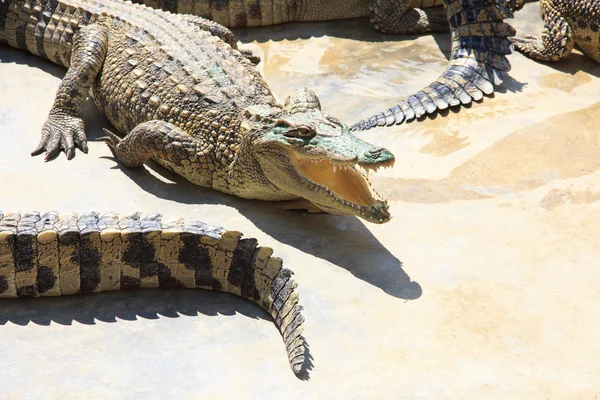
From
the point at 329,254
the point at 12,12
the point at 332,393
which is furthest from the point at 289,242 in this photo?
the point at 12,12

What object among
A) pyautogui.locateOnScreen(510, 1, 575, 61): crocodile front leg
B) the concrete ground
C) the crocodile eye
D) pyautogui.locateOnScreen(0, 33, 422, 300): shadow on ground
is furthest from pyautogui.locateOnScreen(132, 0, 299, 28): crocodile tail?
the crocodile eye

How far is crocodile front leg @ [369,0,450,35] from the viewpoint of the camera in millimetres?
7859

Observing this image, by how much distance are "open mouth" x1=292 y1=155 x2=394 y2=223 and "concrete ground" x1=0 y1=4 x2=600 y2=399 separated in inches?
9.1

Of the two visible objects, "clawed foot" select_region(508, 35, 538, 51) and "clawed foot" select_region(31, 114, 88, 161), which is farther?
"clawed foot" select_region(508, 35, 538, 51)

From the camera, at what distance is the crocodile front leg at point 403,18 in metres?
7.86

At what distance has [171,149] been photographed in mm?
5594

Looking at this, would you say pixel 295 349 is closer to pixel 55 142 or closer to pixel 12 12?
pixel 55 142

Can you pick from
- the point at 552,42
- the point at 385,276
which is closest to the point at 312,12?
the point at 552,42

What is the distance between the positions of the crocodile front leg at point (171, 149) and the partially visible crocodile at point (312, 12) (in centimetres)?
253

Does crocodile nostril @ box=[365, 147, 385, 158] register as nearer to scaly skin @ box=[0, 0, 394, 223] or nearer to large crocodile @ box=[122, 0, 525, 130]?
scaly skin @ box=[0, 0, 394, 223]

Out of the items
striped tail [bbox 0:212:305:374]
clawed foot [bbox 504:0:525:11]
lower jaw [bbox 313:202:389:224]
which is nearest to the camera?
striped tail [bbox 0:212:305:374]

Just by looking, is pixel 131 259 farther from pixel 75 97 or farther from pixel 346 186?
pixel 75 97

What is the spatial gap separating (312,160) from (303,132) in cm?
18

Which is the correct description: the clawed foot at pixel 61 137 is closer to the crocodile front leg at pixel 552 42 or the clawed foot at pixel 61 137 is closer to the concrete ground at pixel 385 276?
the concrete ground at pixel 385 276
